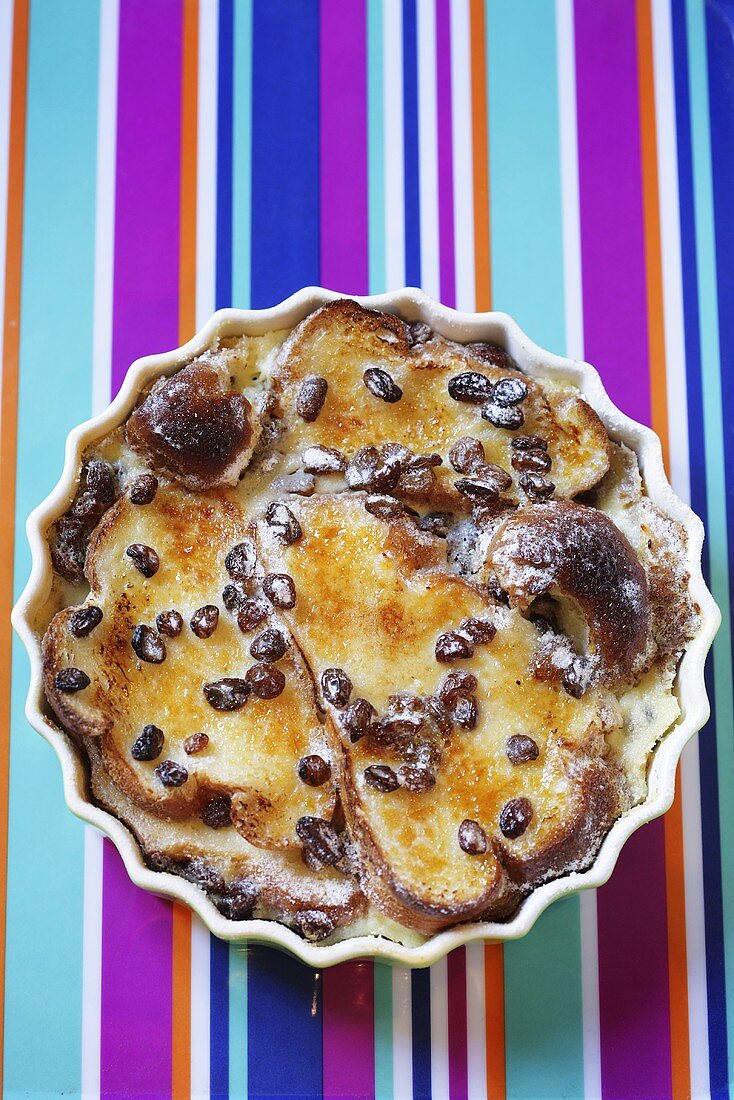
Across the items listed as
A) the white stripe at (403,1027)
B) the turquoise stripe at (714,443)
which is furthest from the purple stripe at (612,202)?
the white stripe at (403,1027)

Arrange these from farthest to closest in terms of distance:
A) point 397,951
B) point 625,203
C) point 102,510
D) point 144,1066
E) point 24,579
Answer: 1. point 625,203
2. point 24,579
3. point 144,1066
4. point 102,510
5. point 397,951

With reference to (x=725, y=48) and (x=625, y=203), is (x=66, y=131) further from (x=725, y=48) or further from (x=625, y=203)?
(x=725, y=48)

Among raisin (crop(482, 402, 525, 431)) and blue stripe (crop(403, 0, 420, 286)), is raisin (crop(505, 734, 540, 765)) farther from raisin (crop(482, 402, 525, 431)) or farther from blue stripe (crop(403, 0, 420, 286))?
blue stripe (crop(403, 0, 420, 286))

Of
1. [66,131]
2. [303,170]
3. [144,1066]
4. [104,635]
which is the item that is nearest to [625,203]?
[303,170]

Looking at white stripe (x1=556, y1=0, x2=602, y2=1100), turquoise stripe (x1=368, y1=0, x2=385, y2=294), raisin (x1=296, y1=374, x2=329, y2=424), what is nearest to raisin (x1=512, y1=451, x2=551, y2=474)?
raisin (x1=296, y1=374, x2=329, y2=424)

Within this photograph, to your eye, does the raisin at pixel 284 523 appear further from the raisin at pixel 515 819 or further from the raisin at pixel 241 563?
the raisin at pixel 515 819
